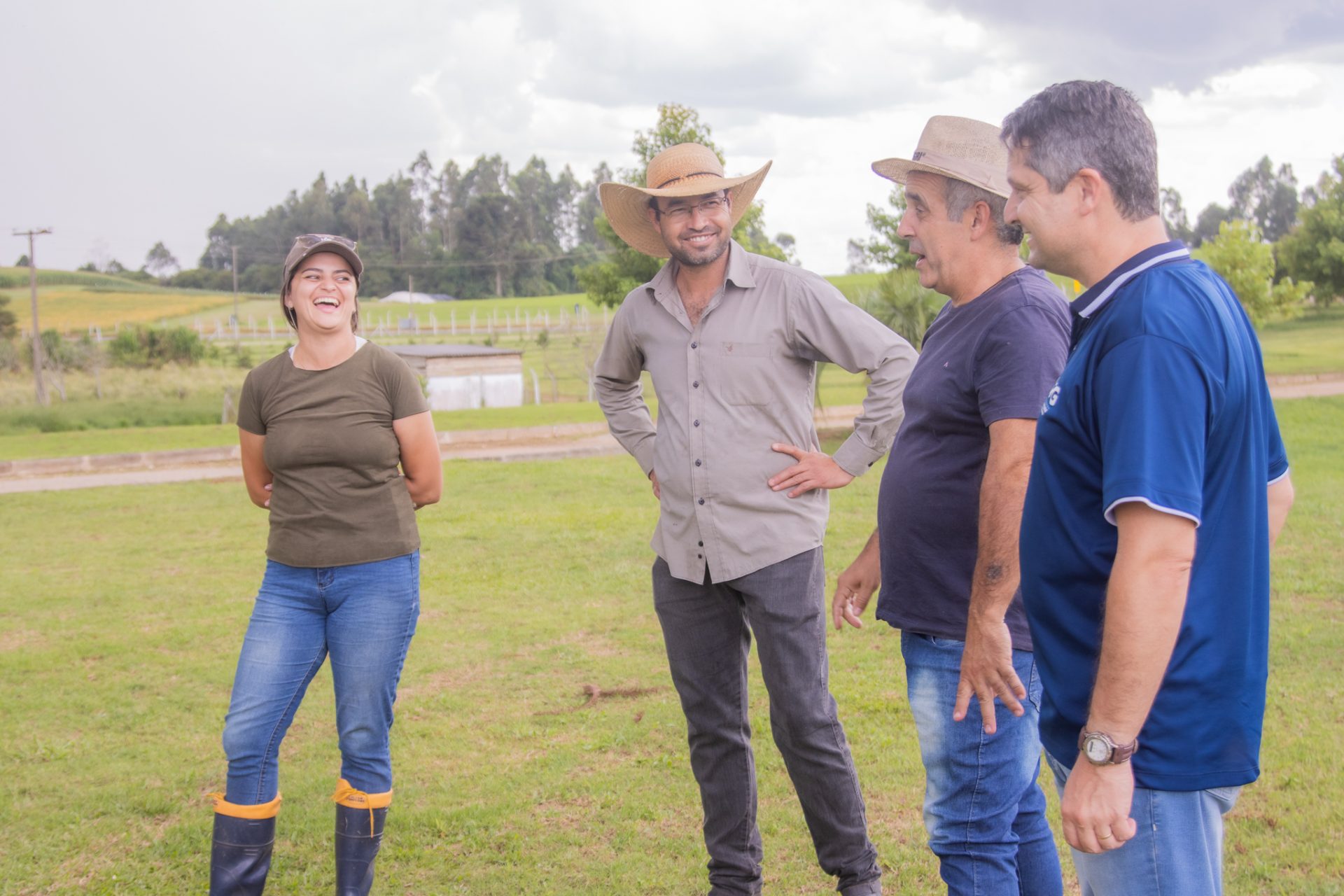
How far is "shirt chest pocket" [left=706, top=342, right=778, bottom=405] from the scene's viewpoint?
3625 mm

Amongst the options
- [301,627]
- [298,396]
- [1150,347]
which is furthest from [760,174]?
[1150,347]

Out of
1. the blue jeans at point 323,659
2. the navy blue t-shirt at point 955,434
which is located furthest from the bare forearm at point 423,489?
the navy blue t-shirt at point 955,434

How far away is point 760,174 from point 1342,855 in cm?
315

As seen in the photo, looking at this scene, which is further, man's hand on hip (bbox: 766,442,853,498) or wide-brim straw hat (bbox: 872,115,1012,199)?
man's hand on hip (bbox: 766,442,853,498)

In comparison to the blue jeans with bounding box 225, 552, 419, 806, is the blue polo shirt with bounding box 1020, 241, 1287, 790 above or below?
above

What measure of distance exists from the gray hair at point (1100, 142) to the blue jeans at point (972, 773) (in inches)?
51.1

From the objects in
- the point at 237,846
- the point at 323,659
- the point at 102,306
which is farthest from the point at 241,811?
the point at 102,306

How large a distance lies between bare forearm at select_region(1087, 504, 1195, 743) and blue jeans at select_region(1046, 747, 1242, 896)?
16 centimetres

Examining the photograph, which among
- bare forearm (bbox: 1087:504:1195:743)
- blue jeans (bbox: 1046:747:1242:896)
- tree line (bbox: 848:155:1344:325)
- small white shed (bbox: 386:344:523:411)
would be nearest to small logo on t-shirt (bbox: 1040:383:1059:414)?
bare forearm (bbox: 1087:504:1195:743)

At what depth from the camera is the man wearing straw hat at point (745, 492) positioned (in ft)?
11.6

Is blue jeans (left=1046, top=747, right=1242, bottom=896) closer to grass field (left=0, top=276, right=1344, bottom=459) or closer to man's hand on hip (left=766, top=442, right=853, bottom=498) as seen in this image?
man's hand on hip (left=766, top=442, right=853, bottom=498)

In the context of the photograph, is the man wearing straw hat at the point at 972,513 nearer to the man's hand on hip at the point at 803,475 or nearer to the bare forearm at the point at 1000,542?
the bare forearm at the point at 1000,542

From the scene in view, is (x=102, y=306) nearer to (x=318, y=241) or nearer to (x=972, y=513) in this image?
(x=318, y=241)

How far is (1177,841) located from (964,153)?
5.66 feet
